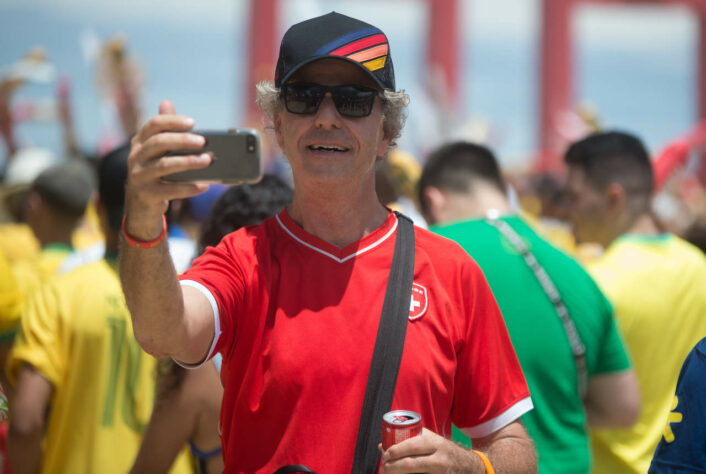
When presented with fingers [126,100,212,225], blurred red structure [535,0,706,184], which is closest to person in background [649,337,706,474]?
fingers [126,100,212,225]

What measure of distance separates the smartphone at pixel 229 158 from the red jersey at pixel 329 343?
28 centimetres

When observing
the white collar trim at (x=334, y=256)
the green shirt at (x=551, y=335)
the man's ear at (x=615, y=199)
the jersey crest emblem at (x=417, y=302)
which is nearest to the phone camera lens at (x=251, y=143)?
the white collar trim at (x=334, y=256)

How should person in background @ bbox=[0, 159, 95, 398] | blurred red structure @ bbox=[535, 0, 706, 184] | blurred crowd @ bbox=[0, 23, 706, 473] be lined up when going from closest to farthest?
blurred crowd @ bbox=[0, 23, 706, 473], person in background @ bbox=[0, 159, 95, 398], blurred red structure @ bbox=[535, 0, 706, 184]

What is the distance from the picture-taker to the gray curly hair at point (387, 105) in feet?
5.67

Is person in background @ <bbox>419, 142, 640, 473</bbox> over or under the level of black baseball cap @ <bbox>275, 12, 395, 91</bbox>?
under

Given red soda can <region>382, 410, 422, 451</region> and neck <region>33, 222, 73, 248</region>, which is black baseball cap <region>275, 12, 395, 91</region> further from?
neck <region>33, 222, 73, 248</region>

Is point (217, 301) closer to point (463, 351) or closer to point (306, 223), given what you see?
point (306, 223)

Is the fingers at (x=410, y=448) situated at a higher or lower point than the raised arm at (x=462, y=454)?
higher

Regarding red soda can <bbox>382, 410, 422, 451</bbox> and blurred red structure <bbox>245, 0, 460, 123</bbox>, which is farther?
blurred red structure <bbox>245, 0, 460, 123</bbox>

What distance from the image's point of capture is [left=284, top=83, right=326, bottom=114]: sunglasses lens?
5.37 feet

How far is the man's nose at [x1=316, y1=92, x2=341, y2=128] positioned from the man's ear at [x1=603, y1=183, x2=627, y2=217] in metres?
2.11

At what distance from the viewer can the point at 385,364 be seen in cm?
155

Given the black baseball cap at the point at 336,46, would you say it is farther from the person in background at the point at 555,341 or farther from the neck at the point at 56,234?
the neck at the point at 56,234

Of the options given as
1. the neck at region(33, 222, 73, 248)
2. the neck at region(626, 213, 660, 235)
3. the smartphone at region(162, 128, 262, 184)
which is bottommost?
the neck at region(33, 222, 73, 248)
